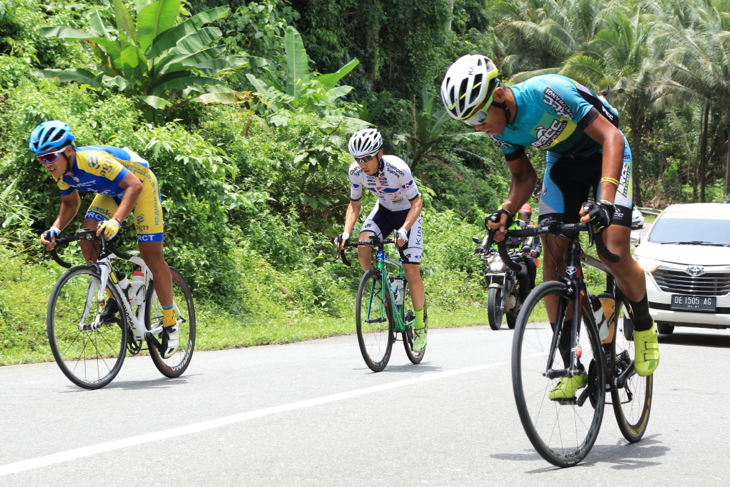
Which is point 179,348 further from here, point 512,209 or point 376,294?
point 512,209

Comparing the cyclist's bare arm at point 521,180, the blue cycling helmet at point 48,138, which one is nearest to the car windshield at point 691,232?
the cyclist's bare arm at point 521,180

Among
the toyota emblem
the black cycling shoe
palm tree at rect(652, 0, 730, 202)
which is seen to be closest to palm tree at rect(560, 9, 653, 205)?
palm tree at rect(652, 0, 730, 202)

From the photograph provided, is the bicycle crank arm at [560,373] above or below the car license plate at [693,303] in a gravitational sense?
above

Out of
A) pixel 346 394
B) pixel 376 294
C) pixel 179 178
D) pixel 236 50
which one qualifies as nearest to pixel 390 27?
pixel 236 50

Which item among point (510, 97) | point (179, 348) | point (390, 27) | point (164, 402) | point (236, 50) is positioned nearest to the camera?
point (510, 97)

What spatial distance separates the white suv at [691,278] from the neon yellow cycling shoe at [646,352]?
20.4 ft

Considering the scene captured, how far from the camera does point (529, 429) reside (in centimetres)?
397

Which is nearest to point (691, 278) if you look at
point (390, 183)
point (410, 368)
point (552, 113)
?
point (410, 368)

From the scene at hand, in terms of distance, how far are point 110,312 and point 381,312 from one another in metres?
2.50

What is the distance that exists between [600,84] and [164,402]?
1458 inches

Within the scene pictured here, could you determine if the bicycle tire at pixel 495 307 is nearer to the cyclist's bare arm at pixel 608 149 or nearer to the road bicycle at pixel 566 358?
the road bicycle at pixel 566 358

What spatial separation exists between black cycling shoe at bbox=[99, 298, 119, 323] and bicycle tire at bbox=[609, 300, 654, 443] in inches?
150

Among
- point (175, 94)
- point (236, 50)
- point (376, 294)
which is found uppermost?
point (236, 50)

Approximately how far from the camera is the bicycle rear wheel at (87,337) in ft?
20.8
